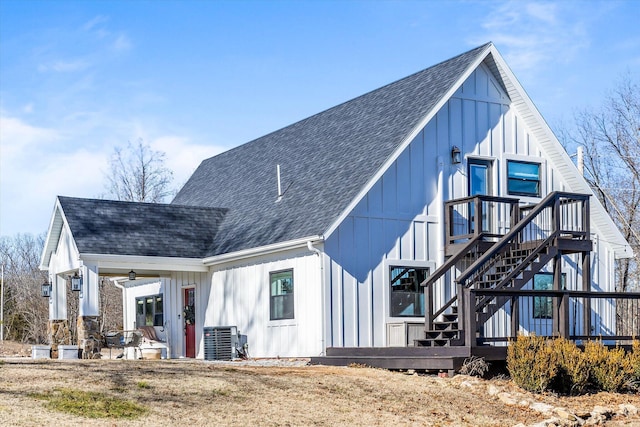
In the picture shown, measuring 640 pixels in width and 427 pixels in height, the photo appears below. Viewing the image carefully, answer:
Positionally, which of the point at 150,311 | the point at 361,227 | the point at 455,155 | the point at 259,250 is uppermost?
the point at 455,155

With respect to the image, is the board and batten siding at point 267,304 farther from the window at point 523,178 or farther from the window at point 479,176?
the window at point 523,178

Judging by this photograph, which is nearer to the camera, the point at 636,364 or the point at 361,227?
the point at 636,364

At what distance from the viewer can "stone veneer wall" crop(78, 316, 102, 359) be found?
21.1m

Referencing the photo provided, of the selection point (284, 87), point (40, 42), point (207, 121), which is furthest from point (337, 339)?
point (207, 121)

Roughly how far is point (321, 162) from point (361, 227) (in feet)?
11.6

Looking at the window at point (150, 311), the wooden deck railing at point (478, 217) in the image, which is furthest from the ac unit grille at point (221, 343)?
the wooden deck railing at point (478, 217)

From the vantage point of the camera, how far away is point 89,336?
21078 millimetres

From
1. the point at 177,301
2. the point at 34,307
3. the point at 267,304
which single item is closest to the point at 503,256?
the point at 267,304

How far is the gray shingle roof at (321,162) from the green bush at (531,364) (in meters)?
5.11

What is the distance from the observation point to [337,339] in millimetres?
19016

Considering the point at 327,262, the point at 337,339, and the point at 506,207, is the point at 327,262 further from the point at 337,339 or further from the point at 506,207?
the point at 506,207

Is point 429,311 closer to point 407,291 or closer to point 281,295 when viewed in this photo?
point 407,291

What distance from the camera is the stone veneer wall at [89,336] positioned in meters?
21.1

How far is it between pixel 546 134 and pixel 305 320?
7.24 m
